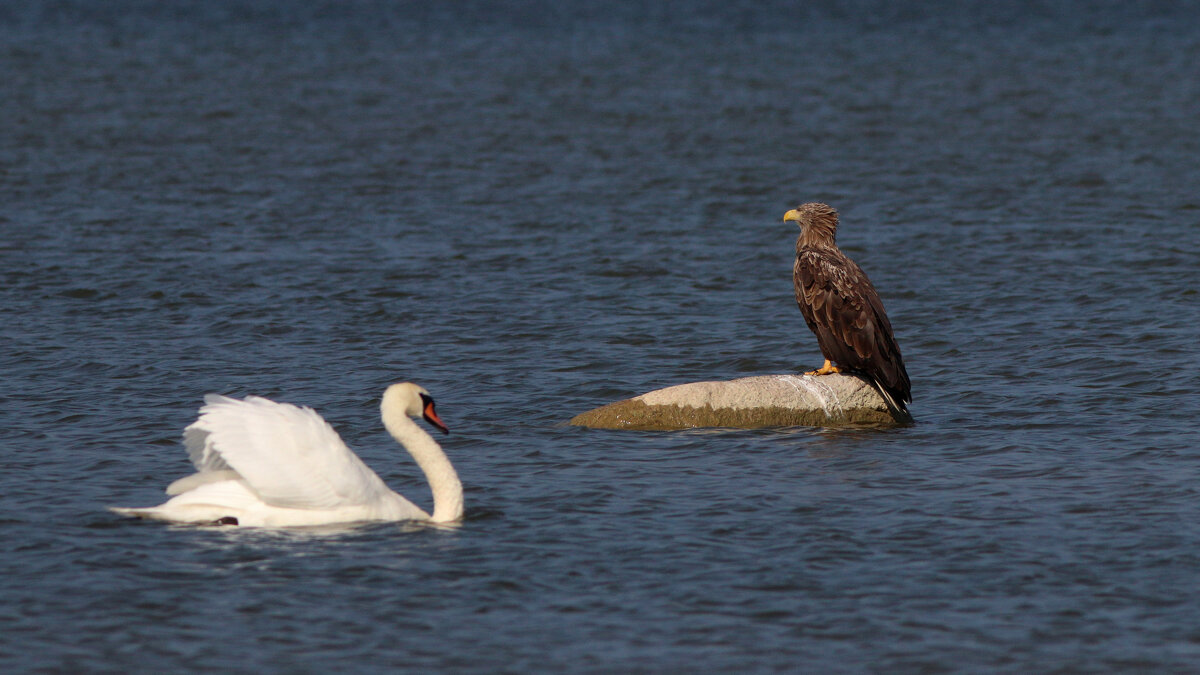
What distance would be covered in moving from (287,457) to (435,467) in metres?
0.90

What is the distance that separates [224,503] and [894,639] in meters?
4.01

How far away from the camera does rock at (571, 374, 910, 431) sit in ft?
40.5

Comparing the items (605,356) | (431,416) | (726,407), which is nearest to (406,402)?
(431,416)

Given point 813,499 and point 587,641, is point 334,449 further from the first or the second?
point 813,499

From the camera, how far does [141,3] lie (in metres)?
62.3

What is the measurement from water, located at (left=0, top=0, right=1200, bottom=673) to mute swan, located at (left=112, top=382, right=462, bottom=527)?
159 mm

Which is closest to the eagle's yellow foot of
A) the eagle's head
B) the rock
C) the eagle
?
the eagle

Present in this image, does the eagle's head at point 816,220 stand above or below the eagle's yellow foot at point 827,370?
above

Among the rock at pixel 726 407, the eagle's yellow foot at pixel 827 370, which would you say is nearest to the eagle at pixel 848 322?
the eagle's yellow foot at pixel 827 370

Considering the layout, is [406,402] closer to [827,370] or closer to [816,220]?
[827,370]

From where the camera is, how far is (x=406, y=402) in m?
9.95

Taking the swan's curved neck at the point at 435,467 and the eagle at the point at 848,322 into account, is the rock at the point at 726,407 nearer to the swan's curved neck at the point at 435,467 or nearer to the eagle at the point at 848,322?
the eagle at the point at 848,322

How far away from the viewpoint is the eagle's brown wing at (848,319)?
12594 millimetres

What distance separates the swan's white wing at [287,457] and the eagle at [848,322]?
183 inches
